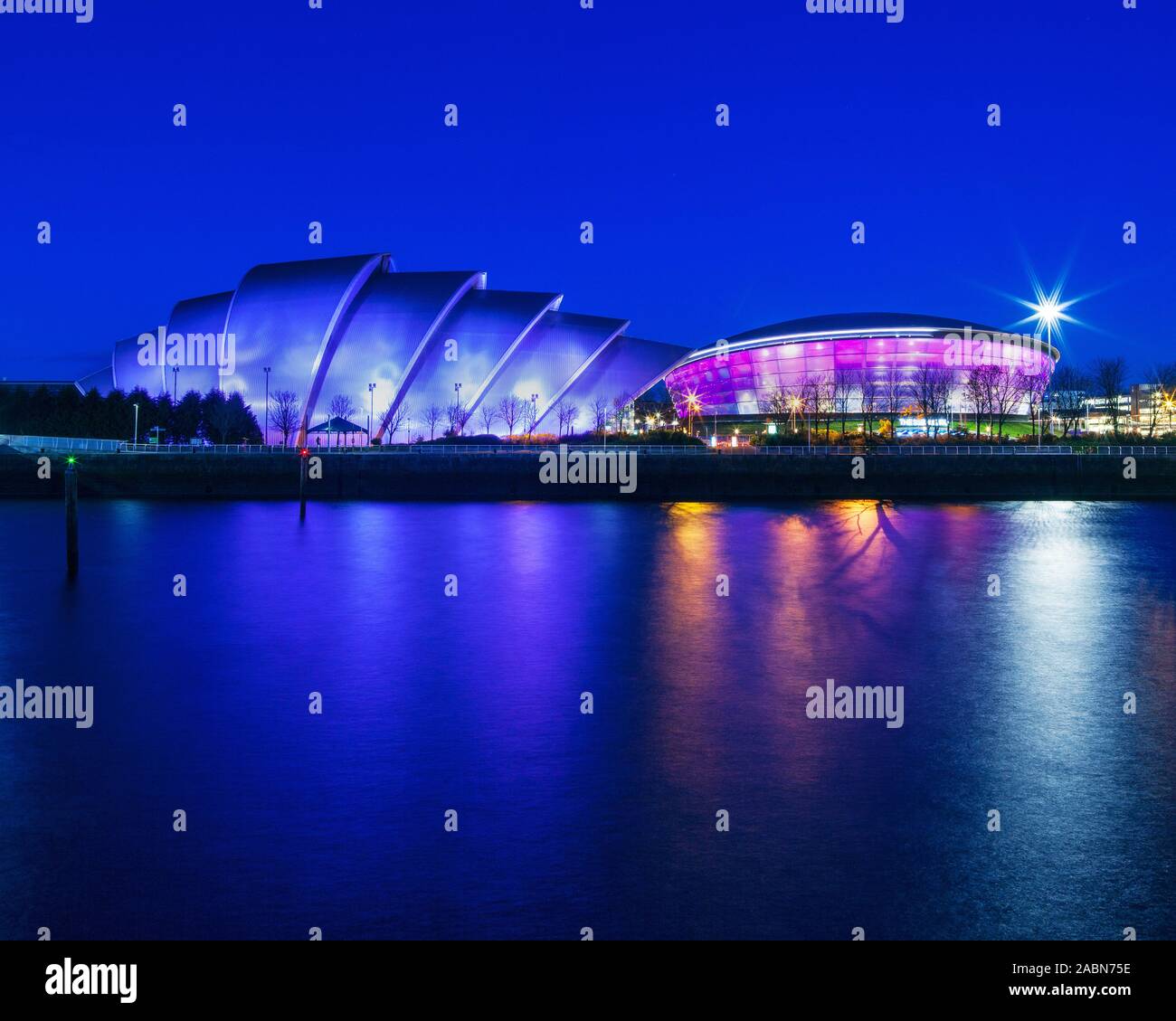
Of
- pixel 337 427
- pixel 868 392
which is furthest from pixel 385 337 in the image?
pixel 868 392

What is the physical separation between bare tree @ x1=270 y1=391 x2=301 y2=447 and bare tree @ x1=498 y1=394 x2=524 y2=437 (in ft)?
44.9

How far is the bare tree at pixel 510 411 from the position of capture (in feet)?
249

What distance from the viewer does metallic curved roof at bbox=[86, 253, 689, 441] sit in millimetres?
71562

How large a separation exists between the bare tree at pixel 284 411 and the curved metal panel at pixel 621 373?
59.0 ft

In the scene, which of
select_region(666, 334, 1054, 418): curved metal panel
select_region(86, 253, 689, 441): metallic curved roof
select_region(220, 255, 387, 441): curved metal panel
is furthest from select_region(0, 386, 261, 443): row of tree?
select_region(666, 334, 1054, 418): curved metal panel

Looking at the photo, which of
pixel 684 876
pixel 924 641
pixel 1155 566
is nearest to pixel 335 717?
pixel 684 876

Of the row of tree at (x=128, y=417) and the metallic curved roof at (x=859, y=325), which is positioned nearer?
the row of tree at (x=128, y=417)

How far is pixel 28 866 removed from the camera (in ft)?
18.1

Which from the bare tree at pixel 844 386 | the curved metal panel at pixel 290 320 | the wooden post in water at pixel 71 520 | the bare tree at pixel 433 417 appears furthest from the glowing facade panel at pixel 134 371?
the wooden post in water at pixel 71 520

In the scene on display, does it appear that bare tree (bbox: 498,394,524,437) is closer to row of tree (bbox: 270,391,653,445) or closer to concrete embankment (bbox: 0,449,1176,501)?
row of tree (bbox: 270,391,653,445)

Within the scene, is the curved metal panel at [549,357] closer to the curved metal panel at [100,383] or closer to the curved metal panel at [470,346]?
the curved metal panel at [470,346]

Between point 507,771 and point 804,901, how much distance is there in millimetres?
2710

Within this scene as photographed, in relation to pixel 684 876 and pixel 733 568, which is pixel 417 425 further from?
pixel 684 876

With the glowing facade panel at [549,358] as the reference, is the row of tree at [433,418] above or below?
below
